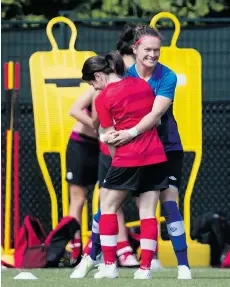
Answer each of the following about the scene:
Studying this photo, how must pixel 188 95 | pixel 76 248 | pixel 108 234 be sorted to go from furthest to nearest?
pixel 188 95 < pixel 76 248 < pixel 108 234

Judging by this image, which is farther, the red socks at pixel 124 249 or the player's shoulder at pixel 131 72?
the red socks at pixel 124 249

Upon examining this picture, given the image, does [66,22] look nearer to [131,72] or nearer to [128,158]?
[131,72]

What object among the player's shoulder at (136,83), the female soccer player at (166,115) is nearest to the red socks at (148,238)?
the female soccer player at (166,115)

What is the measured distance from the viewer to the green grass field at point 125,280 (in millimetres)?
7695

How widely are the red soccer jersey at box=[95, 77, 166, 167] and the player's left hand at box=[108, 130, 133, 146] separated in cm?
3

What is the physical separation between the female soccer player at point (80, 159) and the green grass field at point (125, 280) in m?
1.16

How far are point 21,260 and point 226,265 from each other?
1609mm

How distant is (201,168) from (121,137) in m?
3.95

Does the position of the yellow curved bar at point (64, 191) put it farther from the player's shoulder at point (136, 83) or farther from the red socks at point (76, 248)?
the player's shoulder at point (136, 83)

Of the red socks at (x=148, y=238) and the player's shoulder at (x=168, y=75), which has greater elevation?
the player's shoulder at (x=168, y=75)

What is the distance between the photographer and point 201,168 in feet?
38.7

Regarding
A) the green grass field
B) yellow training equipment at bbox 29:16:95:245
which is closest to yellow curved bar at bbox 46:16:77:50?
yellow training equipment at bbox 29:16:95:245

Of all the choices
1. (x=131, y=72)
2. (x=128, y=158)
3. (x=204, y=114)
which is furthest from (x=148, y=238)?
(x=204, y=114)

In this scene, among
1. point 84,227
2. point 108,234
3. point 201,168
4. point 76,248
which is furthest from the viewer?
point 201,168
